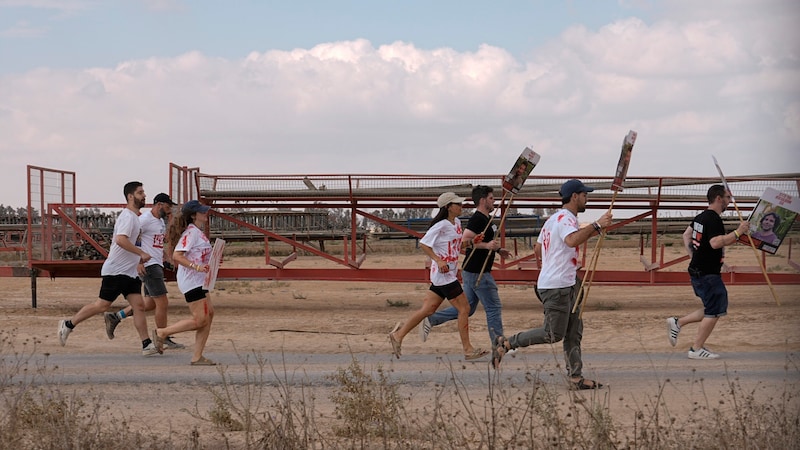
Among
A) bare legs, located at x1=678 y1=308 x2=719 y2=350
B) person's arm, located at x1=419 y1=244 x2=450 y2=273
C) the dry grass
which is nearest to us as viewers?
the dry grass

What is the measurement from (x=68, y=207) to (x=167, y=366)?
7995 millimetres

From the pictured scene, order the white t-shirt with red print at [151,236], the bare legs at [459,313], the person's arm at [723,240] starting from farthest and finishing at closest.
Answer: the white t-shirt with red print at [151,236] < the bare legs at [459,313] < the person's arm at [723,240]

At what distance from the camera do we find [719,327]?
15039mm

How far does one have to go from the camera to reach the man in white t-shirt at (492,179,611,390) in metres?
8.61

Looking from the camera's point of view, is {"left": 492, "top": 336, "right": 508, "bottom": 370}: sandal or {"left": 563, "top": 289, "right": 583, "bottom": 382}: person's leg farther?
{"left": 492, "top": 336, "right": 508, "bottom": 370}: sandal

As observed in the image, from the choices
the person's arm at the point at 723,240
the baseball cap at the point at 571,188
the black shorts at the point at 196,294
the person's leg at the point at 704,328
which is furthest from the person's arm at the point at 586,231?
the black shorts at the point at 196,294

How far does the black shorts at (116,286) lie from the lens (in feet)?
38.1

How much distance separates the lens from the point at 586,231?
27.5ft

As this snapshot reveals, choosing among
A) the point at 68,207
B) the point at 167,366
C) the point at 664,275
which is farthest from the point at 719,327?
the point at 68,207

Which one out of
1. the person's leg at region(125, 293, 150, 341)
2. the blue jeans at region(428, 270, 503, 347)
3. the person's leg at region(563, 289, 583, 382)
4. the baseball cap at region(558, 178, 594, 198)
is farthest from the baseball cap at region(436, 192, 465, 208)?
the person's leg at region(125, 293, 150, 341)

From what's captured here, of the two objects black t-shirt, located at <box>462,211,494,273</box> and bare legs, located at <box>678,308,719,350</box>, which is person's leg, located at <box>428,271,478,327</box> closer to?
black t-shirt, located at <box>462,211,494,273</box>

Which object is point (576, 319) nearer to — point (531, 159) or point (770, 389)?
point (770, 389)

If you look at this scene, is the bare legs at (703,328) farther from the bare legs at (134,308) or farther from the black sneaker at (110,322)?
the black sneaker at (110,322)

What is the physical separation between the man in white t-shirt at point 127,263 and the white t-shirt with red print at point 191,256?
1.06 metres
